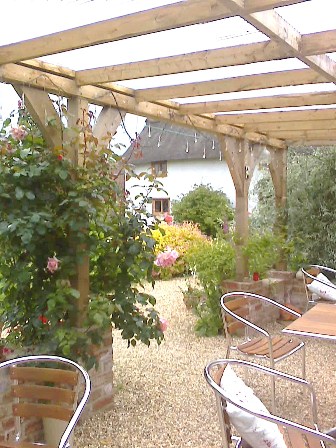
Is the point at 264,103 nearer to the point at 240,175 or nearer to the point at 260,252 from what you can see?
the point at 240,175

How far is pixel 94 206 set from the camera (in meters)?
3.33

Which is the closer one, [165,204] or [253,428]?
[253,428]

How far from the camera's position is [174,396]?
159 inches

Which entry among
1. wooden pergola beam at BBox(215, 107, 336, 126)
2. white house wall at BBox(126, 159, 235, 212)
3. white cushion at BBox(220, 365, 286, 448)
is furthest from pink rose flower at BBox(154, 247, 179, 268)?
white house wall at BBox(126, 159, 235, 212)

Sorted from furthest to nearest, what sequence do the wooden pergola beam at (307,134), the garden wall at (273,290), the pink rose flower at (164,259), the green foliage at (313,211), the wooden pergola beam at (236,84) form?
the green foliage at (313,211), the wooden pergola beam at (307,134), the garden wall at (273,290), the pink rose flower at (164,259), the wooden pergola beam at (236,84)

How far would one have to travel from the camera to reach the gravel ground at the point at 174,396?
338 cm

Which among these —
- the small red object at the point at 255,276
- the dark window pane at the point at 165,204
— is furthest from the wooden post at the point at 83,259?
the dark window pane at the point at 165,204

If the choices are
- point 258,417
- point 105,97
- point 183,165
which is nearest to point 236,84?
point 105,97

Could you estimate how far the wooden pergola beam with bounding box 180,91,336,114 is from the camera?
14.0 ft

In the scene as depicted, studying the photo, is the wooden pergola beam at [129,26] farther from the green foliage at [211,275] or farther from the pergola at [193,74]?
the green foliage at [211,275]

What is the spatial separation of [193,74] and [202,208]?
9.30 meters

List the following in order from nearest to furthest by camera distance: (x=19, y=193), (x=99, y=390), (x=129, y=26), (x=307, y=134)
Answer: (x=129, y=26)
(x=19, y=193)
(x=99, y=390)
(x=307, y=134)

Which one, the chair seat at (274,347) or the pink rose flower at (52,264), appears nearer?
the pink rose flower at (52,264)

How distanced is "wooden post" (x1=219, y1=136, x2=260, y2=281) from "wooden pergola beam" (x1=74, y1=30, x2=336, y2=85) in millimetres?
2348
